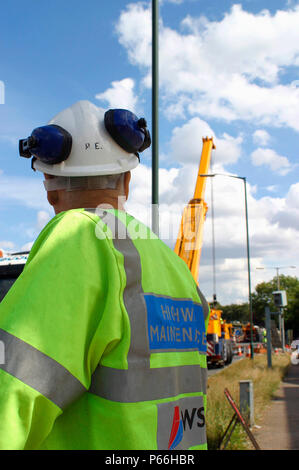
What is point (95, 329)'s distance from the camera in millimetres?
1262

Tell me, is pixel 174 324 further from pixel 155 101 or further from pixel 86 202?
pixel 155 101

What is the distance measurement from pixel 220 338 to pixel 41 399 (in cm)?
2472

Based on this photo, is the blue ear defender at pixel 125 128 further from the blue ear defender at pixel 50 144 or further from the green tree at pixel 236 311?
the green tree at pixel 236 311

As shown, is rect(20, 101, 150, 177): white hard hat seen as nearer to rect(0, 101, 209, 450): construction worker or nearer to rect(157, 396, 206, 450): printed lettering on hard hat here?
rect(0, 101, 209, 450): construction worker

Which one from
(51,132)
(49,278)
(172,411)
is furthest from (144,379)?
(51,132)

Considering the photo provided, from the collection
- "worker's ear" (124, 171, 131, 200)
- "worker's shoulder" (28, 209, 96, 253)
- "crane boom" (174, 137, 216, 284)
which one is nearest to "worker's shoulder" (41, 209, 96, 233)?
"worker's shoulder" (28, 209, 96, 253)

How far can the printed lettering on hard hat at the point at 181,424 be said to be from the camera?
4.64ft

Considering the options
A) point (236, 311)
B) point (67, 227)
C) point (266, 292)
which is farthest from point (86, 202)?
point (236, 311)

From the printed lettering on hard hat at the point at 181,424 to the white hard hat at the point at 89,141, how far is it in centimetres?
80

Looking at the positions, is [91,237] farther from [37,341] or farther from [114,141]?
[114,141]

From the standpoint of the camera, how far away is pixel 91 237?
134cm

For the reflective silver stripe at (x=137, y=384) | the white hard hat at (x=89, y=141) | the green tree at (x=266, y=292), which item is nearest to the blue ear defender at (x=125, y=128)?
the white hard hat at (x=89, y=141)

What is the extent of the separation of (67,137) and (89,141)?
0.09m

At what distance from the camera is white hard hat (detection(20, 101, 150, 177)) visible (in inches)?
68.2
